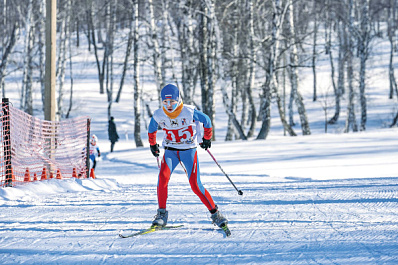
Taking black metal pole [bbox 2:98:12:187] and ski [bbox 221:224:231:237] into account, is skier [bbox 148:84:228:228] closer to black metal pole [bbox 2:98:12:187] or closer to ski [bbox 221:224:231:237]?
ski [bbox 221:224:231:237]

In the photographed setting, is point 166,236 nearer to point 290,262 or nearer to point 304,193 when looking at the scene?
point 290,262

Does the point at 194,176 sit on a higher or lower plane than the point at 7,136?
lower

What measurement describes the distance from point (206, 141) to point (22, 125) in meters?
5.98

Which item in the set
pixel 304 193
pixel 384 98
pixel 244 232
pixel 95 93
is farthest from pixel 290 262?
pixel 95 93

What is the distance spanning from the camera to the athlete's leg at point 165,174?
5734 millimetres

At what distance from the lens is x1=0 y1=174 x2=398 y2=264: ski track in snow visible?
435 centimetres

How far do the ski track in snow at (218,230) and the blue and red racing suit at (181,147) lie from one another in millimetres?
460

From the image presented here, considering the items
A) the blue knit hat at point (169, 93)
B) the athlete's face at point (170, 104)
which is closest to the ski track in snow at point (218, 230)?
the athlete's face at point (170, 104)

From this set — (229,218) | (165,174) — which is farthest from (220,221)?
(165,174)

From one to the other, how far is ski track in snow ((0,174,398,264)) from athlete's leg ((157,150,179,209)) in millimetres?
433

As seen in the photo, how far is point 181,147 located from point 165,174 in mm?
381

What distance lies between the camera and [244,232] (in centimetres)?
537

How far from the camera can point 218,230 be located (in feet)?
18.2

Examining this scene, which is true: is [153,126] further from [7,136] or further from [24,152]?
[24,152]
